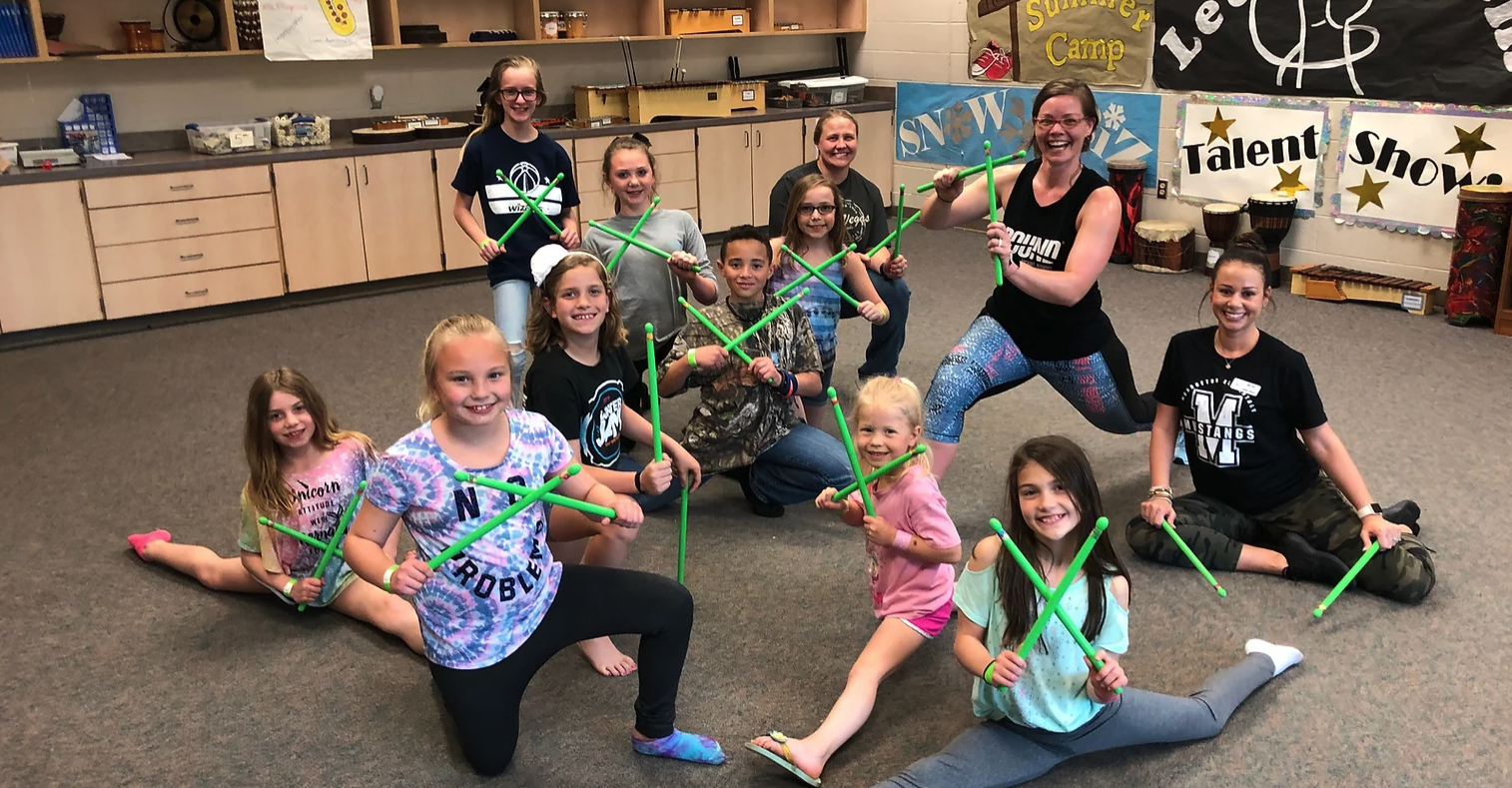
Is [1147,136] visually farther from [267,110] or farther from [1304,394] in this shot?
[267,110]

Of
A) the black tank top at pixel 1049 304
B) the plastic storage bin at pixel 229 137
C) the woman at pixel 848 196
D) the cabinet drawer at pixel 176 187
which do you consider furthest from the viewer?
the plastic storage bin at pixel 229 137

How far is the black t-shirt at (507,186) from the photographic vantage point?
4.44 m

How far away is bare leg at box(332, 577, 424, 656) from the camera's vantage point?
3.09 m

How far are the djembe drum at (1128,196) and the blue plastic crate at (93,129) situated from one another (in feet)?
18.5

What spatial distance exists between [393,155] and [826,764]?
5.34m

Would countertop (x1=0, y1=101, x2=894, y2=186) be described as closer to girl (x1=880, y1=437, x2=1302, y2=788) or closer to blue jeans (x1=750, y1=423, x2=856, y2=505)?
blue jeans (x1=750, y1=423, x2=856, y2=505)

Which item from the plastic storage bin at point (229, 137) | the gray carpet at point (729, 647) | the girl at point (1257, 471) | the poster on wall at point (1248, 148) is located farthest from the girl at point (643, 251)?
the poster on wall at point (1248, 148)

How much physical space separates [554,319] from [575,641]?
0.95 metres

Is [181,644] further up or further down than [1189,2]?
further down

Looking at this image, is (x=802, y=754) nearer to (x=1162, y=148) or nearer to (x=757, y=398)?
(x=757, y=398)

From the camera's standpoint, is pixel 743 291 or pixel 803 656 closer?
pixel 803 656

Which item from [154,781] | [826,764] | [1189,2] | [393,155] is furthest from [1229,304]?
[393,155]

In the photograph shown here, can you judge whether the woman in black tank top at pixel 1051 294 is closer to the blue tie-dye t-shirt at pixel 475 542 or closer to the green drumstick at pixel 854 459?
the green drumstick at pixel 854 459

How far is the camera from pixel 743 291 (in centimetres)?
375
